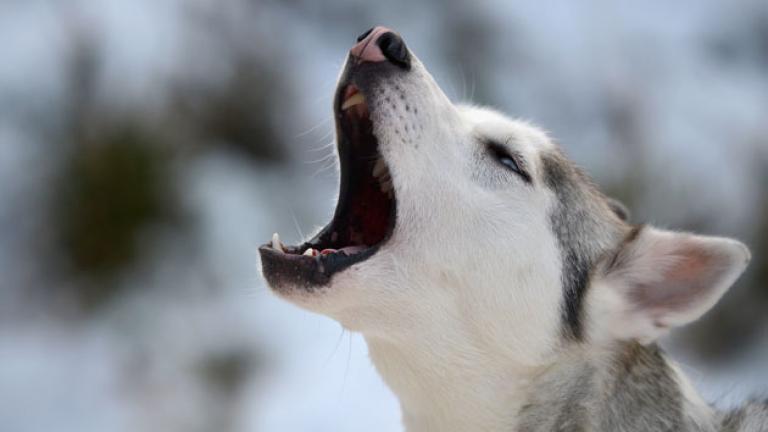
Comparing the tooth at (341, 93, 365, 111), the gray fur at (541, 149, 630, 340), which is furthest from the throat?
the tooth at (341, 93, 365, 111)

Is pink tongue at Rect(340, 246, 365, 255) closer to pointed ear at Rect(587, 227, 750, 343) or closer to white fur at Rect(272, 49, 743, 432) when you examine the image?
white fur at Rect(272, 49, 743, 432)

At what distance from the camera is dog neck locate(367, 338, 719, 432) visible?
3766mm

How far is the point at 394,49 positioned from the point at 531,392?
4.41ft

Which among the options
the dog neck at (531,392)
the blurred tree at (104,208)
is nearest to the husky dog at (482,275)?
the dog neck at (531,392)

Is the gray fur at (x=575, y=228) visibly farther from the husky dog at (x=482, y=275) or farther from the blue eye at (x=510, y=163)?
the blue eye at (x=510, y=163)

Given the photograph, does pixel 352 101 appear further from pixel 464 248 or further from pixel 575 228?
pixel 575 228

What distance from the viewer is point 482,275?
12.2ft

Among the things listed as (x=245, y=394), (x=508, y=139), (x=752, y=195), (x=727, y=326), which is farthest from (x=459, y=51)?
(x=508, y=139)

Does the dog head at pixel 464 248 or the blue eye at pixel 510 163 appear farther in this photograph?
the blue eye at pixel 510 163

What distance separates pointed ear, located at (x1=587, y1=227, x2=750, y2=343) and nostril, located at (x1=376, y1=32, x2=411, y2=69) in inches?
42.8

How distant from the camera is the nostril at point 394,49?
12.3ft

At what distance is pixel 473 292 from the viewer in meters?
3.71

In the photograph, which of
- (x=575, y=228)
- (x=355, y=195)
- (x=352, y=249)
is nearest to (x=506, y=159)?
(x=575, y=228)

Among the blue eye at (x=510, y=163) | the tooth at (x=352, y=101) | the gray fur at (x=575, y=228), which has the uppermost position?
the tooth at (x=352, y=101)
